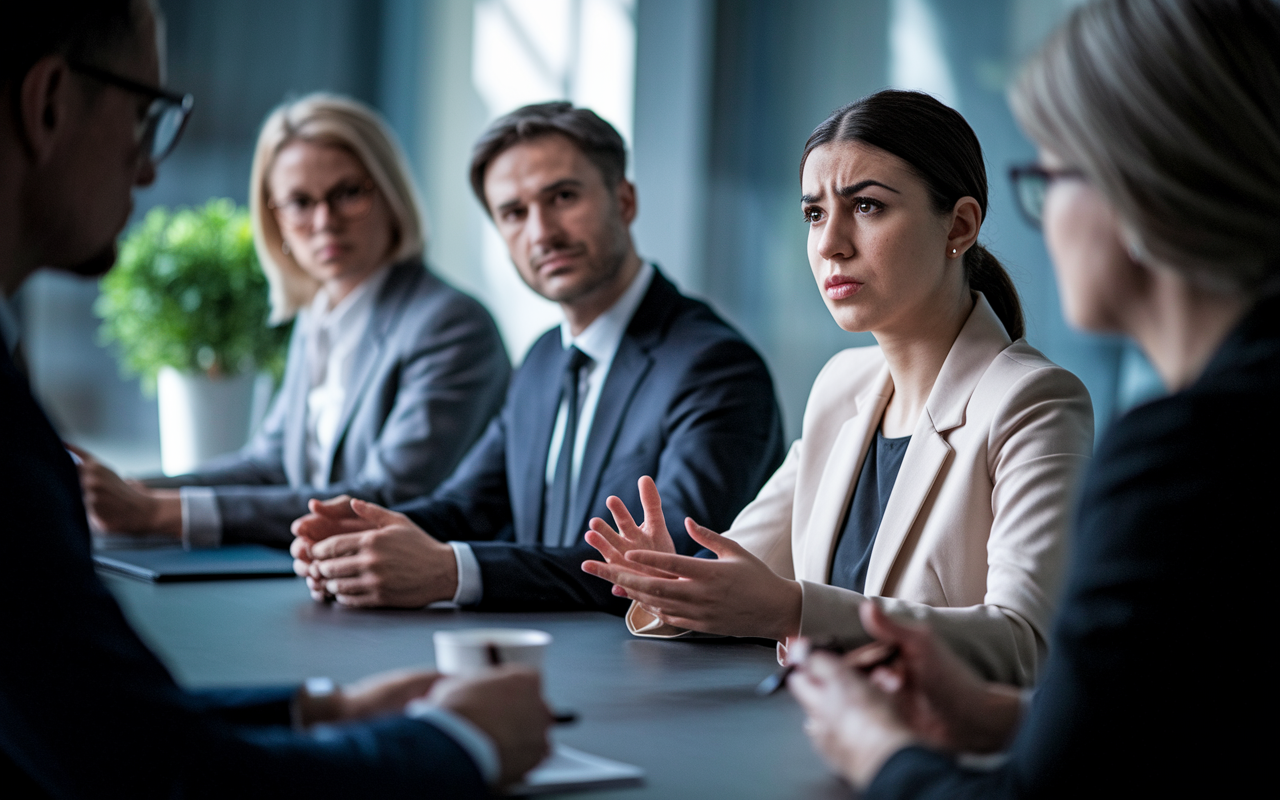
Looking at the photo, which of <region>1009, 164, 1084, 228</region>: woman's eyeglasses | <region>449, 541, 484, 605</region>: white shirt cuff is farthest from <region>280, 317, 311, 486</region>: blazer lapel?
<region>1009, 164, 1084, 228</region>: woman's eyeglasses

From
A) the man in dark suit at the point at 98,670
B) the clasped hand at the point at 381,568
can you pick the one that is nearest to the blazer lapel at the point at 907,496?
the clasped hand at the point at 381,568

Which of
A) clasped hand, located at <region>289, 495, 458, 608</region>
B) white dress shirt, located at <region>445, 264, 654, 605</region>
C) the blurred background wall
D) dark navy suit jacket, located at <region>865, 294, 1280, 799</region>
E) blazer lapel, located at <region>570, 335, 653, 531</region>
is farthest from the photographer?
the blurred background wall

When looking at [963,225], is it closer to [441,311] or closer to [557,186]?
[557,186]

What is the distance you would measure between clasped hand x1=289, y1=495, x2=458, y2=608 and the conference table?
0.03m

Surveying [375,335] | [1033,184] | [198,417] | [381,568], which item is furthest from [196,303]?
[1033,184]

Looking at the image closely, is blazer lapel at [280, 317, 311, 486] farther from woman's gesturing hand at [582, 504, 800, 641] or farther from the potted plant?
woman's gesturing hand at [582, 504, 800, 641]

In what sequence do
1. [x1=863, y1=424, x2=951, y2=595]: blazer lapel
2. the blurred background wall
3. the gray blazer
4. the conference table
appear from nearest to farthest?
the conference table
[x1=863, y1=424, x2=951, y2=595]: blazer lapel
the gray blazer
the blurred background wall

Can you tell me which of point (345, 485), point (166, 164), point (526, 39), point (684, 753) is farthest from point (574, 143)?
point (166, 164)

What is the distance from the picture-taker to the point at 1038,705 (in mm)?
919

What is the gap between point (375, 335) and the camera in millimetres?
3455

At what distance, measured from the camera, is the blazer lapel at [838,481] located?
1.96m

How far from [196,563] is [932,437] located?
1512mm

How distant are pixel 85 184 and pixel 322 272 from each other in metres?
2.42

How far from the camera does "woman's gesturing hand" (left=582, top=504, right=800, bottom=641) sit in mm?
1597
